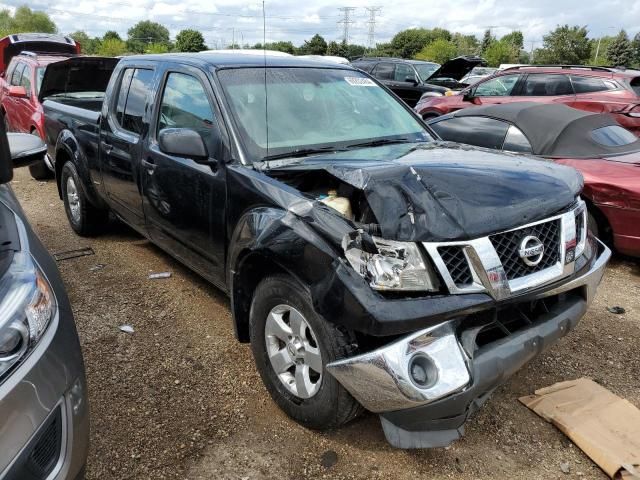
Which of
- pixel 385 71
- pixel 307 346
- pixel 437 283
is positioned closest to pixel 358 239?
pixel 437 283

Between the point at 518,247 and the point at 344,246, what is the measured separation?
769 mm

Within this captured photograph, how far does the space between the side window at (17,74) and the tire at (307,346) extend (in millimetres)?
8844

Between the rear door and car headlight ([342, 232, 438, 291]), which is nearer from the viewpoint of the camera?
car headlight ([342, 232, 438, 291])

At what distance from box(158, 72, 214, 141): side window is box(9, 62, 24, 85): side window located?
718 cm

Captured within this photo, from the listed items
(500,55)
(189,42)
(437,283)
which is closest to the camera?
(437,283)

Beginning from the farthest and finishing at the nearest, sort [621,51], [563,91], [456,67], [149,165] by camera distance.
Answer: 1. [621,51]
2. [456,67]
3. [563,91]
4. [149,165]

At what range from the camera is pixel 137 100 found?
4160 millimetres

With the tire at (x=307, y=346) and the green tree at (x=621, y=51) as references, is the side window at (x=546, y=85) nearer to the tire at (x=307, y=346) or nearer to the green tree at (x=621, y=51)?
the tire at (x=307, y=346)

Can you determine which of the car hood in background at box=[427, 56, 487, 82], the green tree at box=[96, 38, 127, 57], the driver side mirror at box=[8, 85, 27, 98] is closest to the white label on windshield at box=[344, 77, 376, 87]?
the driver side mirror at box=[8, 85, 27, 98]

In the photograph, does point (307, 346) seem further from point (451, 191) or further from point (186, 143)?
point (186, 143)

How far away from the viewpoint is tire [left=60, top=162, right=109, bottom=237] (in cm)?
527

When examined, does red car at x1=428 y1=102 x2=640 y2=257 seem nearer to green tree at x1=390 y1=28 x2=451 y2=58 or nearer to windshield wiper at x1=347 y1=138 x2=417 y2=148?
windshield wiper at x1=347 y1=138 x2=417 y2=148

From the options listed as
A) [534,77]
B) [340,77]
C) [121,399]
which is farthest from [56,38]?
[121,399]

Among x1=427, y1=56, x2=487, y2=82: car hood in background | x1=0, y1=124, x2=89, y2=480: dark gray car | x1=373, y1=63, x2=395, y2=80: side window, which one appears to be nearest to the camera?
x1=0, y1=124, x2=89, y2=480: dark gray car
